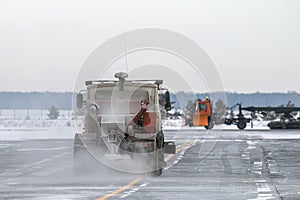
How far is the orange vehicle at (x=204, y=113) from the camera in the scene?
6400 centimetres

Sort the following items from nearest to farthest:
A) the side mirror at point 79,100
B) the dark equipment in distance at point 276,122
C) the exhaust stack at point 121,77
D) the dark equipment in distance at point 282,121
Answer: the exhaust stack at point 121,77 < the side mirror at point 79,100 < the dark equipment in distance at point 276,122 < the dark equipment in distance at point 282,121

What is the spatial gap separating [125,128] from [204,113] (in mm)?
47300

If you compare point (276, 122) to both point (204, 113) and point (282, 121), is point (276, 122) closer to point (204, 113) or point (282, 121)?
point (282, 121)

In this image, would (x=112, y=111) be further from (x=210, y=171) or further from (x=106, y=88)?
(x=210, y=171)

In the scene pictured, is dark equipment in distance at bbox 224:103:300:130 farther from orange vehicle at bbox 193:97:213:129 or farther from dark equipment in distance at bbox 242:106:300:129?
orange vehicle at bbox 193:97:213:129

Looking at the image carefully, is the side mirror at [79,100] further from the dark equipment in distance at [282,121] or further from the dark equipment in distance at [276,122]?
the dark equipment in distance at [282,121]

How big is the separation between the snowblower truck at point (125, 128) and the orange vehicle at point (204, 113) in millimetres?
44920

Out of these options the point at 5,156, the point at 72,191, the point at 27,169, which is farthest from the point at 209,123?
the point at 72,191

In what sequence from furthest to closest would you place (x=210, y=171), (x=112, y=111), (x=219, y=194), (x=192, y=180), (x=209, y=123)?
(x=209, y=123) → (x=210, y=171) → (x=112, y=111) → (x=192, y=180) → (x=219, y=194)

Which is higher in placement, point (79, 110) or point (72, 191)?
point (79, 110)

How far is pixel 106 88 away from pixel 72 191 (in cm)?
510

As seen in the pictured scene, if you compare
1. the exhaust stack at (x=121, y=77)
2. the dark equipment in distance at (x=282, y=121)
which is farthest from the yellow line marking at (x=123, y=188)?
the dark equipment in distance at (x=282, y=121)

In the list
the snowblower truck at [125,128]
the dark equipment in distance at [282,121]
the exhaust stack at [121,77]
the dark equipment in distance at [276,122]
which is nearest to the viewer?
the snowblower truck at [125,128]

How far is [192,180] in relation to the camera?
56.4 feet
